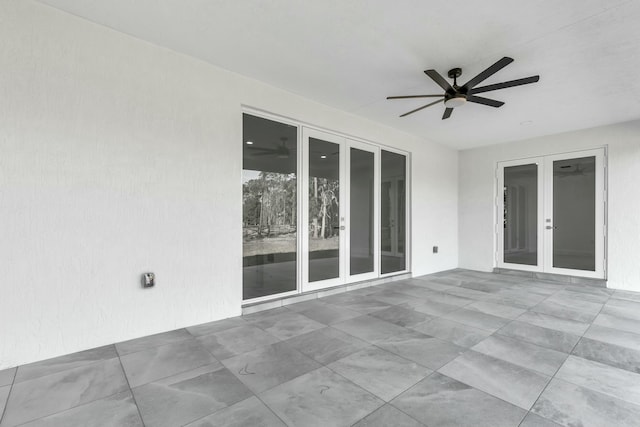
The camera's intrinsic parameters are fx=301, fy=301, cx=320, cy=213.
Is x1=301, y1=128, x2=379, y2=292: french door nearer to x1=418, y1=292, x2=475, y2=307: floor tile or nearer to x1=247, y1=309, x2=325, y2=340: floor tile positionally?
x1=247, y1=309, x2=325, y2=340: floor tile

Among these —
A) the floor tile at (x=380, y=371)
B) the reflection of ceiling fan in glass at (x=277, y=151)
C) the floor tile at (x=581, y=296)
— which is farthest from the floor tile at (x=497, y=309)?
the reflection of ceiling fan in glass at (x=277, y=151)

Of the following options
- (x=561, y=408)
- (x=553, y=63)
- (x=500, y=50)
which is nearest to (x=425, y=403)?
(x=561, y=408)

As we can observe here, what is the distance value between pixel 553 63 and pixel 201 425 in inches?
178

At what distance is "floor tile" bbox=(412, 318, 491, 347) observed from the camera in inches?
113

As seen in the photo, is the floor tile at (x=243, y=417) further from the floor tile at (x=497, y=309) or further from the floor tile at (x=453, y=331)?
the floor tile at (x=497, y=309)

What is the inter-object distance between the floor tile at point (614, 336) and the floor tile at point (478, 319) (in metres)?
0.76

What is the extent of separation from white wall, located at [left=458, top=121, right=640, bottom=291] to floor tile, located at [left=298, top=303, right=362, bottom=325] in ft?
14.6

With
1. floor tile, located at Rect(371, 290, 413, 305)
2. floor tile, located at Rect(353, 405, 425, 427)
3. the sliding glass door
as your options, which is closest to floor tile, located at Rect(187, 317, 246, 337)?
the sliding glass door

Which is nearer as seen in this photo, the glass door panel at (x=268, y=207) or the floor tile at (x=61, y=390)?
the floor tile at (x=61, y=390)

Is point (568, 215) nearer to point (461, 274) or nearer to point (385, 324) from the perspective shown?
point (461, 274)

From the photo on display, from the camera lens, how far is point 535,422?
5.63 ft

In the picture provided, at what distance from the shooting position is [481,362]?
7.95 feet

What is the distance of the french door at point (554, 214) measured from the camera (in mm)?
5402

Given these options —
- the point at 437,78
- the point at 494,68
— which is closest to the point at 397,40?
the point at 437,78
